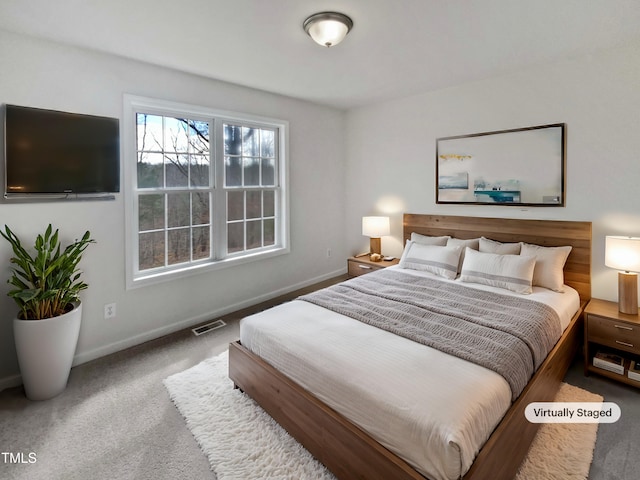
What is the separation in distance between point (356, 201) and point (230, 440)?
3.57 m

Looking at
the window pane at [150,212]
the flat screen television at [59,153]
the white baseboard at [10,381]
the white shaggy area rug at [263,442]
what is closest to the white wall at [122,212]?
the white baseboard at [10,381]

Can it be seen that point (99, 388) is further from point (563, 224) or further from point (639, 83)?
point (639, 83)

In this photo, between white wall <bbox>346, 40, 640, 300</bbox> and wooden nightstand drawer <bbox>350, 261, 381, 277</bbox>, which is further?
wooden nightstand drawer <bbox>350, 261, 381, 277</bbox>

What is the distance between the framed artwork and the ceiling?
24.8 inches

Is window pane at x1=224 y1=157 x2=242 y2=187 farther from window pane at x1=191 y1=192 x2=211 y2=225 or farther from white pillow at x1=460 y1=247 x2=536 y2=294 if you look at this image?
white pillow at x1=460 y1=247 x2=536 y2=294

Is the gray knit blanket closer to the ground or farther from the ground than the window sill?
closer to the ground

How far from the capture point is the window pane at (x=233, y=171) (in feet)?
12.2

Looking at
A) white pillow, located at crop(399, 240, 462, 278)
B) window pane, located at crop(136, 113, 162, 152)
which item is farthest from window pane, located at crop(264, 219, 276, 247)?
white pillow, located at crop(399, 240, 462, 278)

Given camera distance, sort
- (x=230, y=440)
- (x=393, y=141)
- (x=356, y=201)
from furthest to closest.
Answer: (x=356, y=201)
(x=393, y=141)
(x=230, y=440)

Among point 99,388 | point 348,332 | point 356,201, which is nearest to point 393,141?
point 356,201

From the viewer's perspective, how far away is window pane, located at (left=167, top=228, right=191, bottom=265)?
3343 millimetres

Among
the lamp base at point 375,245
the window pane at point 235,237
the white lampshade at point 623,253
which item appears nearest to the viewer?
the white lampshade at point 623,253

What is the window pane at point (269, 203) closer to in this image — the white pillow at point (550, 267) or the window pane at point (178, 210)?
the window pane at point (178, 210)

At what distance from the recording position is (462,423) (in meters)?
1.35
